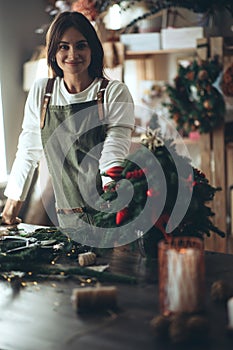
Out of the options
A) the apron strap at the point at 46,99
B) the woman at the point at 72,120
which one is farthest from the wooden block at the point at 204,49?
the apron strap at the point at 46,99

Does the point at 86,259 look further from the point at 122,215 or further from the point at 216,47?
the point at 216,47

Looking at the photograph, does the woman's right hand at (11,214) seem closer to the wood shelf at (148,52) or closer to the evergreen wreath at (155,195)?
the evergreen wreath at (155,195)

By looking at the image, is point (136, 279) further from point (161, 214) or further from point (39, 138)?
point (39, 138)

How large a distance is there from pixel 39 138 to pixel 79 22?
519mm

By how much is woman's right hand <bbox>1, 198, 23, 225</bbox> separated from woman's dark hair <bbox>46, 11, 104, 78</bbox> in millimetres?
626

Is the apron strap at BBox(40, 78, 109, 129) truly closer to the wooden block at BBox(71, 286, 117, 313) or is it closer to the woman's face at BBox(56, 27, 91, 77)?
the woman's face at BBox(56, 27, 91, 77)

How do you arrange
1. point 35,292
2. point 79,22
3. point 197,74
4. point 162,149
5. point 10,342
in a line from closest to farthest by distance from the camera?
point 10,342, point 35,292, point 162,149, point 79,22, point 197,74

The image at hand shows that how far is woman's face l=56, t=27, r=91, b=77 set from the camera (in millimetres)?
2758

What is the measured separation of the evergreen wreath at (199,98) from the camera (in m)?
4.29

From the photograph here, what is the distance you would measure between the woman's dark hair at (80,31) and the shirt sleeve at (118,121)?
0.13 metres

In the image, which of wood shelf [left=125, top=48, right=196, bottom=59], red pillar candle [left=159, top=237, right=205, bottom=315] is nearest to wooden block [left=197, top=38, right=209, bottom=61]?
wood shelf [left=125, top=48, right=196, bottom=59]

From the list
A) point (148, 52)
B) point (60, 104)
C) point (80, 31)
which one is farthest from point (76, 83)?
point (148, 52)

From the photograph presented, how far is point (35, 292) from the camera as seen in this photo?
6.05ft

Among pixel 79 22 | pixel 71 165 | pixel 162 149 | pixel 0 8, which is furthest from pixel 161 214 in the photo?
pixel 0 8
